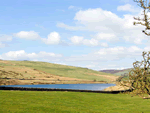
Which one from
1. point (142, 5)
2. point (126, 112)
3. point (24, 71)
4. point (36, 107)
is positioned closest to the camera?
point (142, 5)

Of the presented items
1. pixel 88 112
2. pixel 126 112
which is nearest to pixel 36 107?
pixel 88 112

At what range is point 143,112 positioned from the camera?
25.4 m

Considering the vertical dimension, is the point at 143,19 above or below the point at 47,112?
above

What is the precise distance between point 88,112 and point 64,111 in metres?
2.77

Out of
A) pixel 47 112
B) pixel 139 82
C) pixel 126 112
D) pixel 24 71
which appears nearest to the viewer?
pixel 139 82

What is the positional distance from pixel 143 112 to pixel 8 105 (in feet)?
52.9

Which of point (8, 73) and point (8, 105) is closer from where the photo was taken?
point (8, 105)

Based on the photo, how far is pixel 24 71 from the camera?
153250 millimetres

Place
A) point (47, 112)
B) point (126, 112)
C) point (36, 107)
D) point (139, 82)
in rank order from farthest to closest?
point (126, 112) → point (36, 107) → point (47, 112) → point (139, 82)

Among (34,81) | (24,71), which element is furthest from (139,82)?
(24,71)

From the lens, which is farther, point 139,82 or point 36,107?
point 36,107

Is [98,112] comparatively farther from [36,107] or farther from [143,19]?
[143,19]

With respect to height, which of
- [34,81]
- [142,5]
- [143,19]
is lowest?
[34,81]

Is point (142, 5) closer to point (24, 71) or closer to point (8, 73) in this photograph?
point (8, 73)
